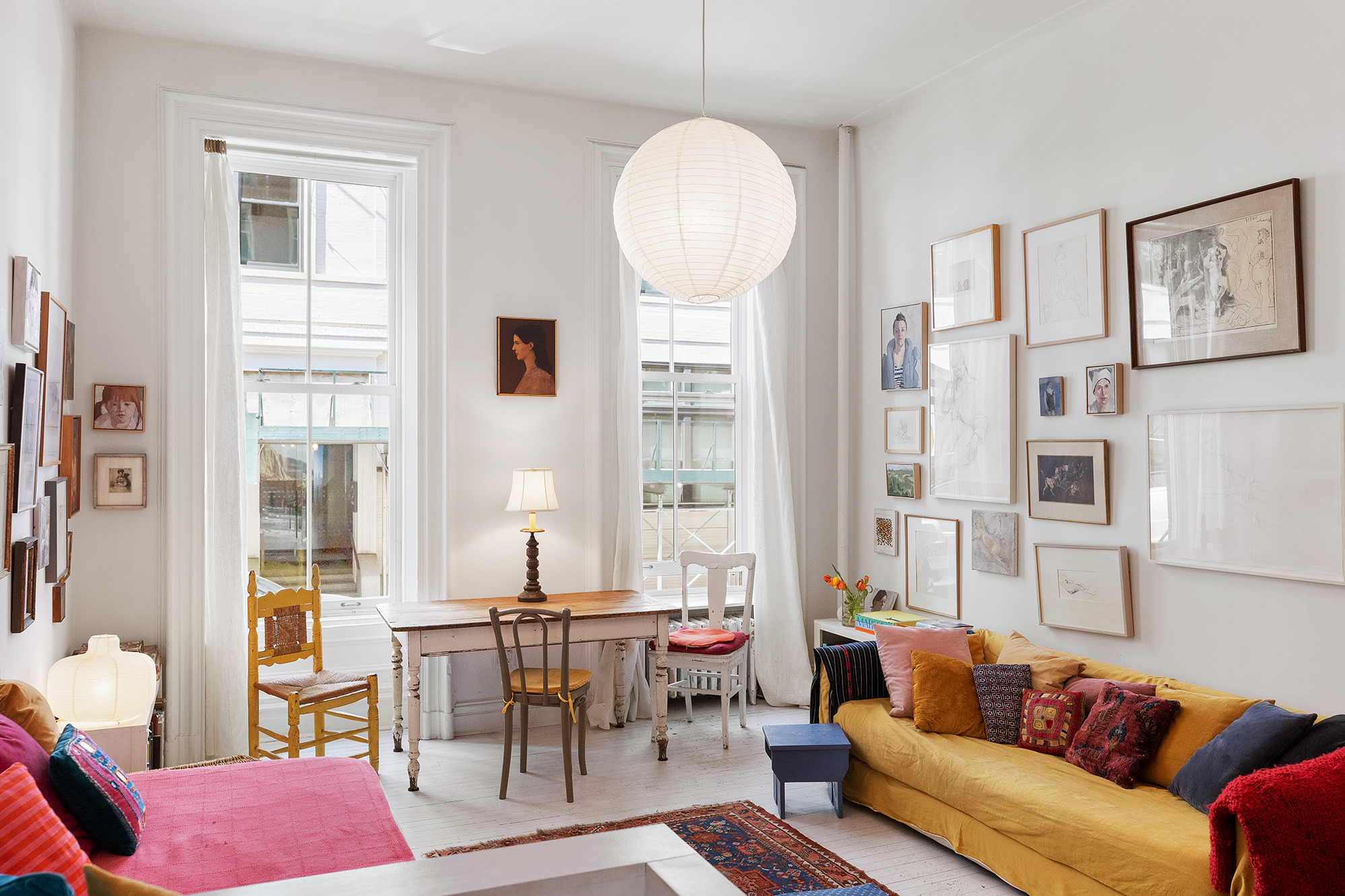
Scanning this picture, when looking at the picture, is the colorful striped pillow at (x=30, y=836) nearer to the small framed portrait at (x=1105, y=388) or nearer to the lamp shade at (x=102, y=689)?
the lamp shade at (x=102, y=689)

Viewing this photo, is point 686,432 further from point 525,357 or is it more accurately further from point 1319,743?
point 1319,743

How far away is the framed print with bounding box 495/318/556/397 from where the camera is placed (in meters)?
4.94

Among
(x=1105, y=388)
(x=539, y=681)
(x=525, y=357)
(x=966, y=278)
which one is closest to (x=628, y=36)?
(x=525, y=357)

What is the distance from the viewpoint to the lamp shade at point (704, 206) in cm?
287

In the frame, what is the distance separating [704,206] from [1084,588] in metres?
2.43

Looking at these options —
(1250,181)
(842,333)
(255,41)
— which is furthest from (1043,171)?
(255,41)

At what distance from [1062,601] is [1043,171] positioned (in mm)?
1976

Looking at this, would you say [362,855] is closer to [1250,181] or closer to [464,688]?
[464,688]

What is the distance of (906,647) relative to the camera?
409 cm

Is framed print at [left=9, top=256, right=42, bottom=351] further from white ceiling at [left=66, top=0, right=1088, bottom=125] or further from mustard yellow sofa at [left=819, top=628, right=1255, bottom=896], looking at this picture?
mustard yellow sofa at [left=819, top=628, right=1255, bottom=896]

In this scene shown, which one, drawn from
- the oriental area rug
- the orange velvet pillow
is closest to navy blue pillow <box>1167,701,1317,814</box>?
the orange velvet pillow

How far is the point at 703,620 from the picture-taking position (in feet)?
18.5

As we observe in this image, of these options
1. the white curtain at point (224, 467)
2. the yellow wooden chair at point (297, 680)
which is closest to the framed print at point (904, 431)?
the yellow wooden chair at point (297, 680)

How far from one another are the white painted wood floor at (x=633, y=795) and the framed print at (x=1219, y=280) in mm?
2138
